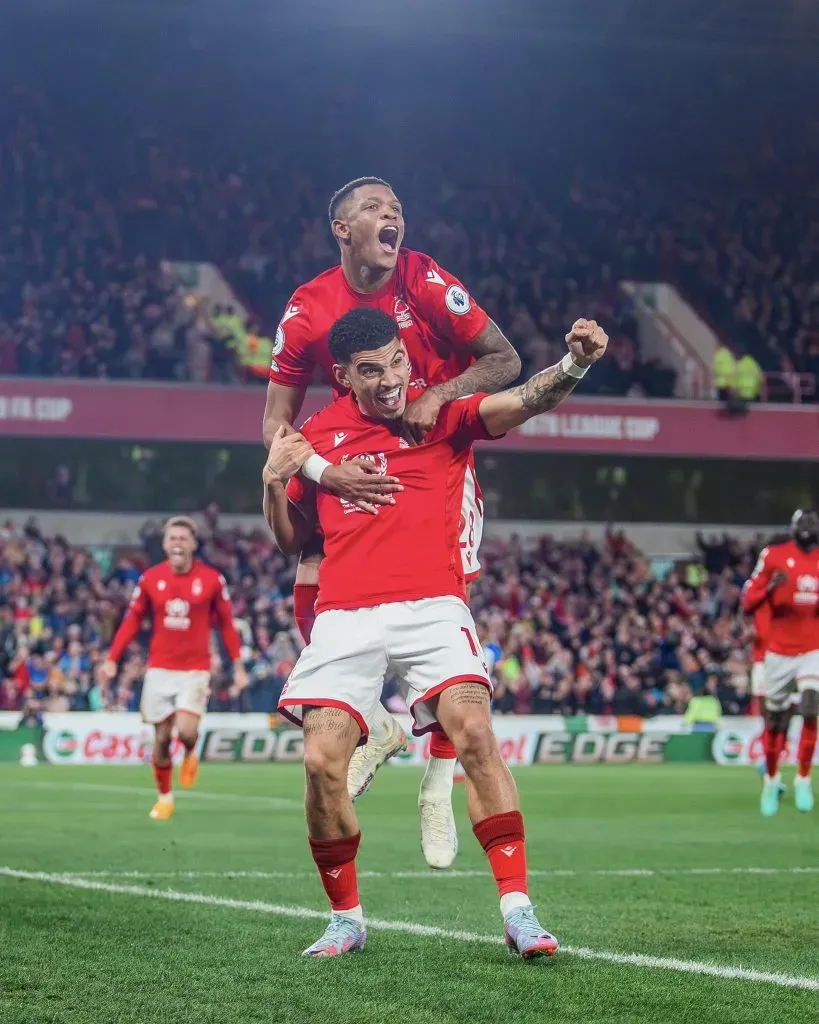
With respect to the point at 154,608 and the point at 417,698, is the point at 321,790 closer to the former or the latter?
the point at 417,698

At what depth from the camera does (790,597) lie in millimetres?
14453

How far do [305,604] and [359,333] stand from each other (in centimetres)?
148

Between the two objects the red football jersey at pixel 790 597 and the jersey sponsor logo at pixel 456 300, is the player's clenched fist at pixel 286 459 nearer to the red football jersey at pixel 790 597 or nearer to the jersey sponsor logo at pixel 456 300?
the jersey sponsor logo at pixel 456 300

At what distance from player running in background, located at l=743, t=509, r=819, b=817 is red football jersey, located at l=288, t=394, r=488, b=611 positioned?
8405 mm

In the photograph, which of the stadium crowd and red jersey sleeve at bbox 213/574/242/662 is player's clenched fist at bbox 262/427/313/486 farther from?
the stadium crowd

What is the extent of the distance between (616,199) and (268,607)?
537 inches

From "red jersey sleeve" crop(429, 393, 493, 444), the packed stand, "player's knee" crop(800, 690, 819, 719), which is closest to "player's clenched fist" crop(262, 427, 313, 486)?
"red jersey sleeve" crop(429, 393, 493, 444)

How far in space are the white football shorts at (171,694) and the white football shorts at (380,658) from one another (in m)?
8.55

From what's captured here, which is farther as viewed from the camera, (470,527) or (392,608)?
(470,527)

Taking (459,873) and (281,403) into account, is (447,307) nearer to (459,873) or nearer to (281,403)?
(281,403)

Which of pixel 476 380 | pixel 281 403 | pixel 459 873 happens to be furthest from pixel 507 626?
pixel 476 380

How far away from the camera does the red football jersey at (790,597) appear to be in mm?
14242

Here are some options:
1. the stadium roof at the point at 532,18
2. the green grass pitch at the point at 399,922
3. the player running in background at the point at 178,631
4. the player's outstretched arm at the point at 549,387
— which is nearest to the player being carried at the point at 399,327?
the player's outstretched arm at the point at 549,387

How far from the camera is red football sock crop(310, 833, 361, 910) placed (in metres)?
5.98
